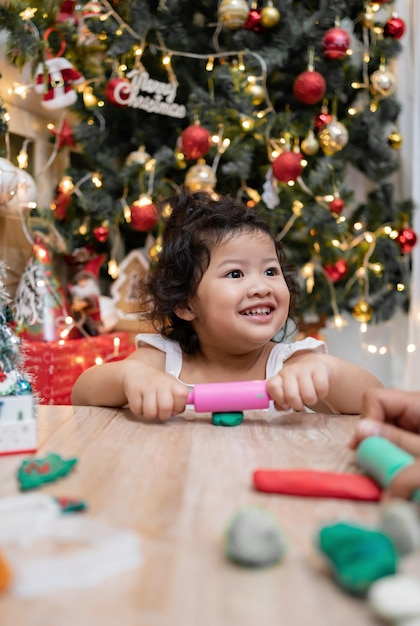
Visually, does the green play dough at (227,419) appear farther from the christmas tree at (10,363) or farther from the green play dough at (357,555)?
the green play dough at (357,555)

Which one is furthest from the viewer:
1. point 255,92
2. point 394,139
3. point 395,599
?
point 394,139

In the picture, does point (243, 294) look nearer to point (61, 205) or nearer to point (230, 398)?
point (230, 398)

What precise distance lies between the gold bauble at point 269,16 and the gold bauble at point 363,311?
1112mm

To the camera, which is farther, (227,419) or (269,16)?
(269,16)

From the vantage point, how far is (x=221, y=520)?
17.5 inches

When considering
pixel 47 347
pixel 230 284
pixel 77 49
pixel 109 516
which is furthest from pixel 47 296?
pixel 109 516

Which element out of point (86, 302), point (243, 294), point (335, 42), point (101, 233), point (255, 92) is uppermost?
point (335, 42)

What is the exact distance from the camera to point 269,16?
82.6 inches

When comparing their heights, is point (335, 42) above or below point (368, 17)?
below

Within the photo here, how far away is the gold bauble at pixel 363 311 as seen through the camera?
8.07 ft

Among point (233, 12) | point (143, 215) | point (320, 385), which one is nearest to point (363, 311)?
point (143, 215)

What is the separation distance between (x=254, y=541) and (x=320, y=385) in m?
0.47

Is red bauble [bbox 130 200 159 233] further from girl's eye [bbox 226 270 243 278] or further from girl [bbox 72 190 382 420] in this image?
Answer: girl's eye [bbox 226 270 243 278]

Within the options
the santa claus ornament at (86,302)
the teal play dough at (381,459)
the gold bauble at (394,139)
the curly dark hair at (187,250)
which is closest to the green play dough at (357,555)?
the teal play dough at (381,459)
